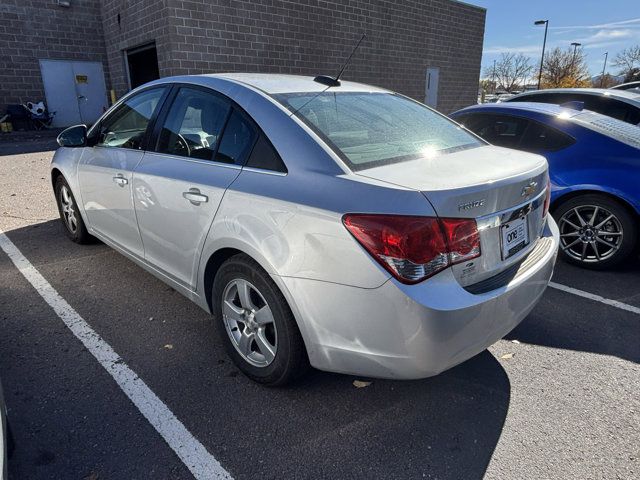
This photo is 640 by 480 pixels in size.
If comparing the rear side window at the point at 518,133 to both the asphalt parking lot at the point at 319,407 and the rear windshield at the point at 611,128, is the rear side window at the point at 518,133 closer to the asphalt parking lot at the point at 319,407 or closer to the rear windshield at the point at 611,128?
the rear windshield at the point at 611,128

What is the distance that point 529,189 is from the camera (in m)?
2.33

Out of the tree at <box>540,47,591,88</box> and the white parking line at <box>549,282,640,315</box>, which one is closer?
the white parking line at <box>549,282,640,315</box>

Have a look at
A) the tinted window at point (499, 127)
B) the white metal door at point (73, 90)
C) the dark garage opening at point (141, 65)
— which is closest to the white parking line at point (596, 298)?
the tinted window at point (499, 127)

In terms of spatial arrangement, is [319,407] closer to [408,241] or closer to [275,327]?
[275,327]

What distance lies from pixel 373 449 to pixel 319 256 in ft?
3.19

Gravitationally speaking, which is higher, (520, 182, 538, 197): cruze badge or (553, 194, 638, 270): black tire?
(520, 182, 538, 197): cruze badge

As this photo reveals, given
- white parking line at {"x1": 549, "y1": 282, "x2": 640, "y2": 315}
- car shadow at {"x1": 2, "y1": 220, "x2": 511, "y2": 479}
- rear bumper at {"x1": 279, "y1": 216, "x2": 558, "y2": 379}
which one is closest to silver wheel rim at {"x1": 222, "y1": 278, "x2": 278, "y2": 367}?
car shadow at {"x1": 2, "y1": 220, "x2": 511, "y2": 479}

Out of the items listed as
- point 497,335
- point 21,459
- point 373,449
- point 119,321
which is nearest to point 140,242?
point 119,321

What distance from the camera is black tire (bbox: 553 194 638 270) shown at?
4027 mm

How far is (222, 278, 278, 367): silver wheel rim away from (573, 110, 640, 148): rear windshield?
3.61m

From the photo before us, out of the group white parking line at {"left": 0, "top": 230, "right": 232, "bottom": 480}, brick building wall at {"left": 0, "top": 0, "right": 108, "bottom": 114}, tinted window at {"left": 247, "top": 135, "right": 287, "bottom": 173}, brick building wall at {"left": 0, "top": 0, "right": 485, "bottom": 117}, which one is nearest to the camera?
white parking line at {"left": 0, "top": 230, "right": 232, "bottom": 480}

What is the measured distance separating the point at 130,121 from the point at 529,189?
3.05 meters

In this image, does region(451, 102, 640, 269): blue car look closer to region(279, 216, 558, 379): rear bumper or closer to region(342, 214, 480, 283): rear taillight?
region(279, 216, 558, 379): rear bumper

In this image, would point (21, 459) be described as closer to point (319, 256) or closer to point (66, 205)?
point (319, 256)
